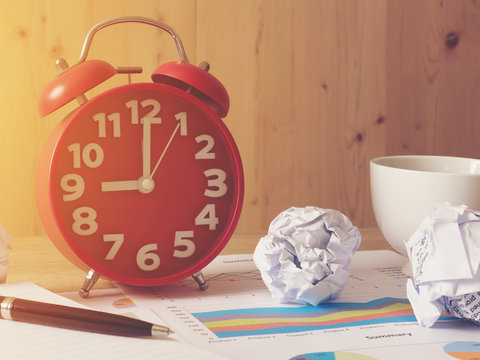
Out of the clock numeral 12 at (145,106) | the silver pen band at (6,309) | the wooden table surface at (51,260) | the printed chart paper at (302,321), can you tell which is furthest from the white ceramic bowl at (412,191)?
the silver pen band at (6,309)

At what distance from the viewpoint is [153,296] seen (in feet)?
2.48

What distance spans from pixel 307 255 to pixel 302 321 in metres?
0.08

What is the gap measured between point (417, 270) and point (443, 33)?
0.70 metres

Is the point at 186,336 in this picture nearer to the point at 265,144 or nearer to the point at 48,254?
the point at 48,254

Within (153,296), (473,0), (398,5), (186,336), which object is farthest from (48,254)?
(473,0)

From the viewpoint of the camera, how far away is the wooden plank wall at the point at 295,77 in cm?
106

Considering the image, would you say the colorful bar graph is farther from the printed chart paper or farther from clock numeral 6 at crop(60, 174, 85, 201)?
clock numeral 6 at crop(60, 174, 85, 201)

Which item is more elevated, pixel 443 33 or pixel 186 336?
pixel 443 33

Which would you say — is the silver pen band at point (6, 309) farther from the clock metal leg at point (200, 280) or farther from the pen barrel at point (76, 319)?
the clock metal leg at point (200, 280)

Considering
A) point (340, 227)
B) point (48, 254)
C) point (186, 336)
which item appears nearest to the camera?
point (186, 336)

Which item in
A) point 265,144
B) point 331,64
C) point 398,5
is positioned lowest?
point 265,144

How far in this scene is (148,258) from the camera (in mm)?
773

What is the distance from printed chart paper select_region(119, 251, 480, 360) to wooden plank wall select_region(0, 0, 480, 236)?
36cm

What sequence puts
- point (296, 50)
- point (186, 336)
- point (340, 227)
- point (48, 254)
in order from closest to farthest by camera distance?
point (186, 336)
point (340, 227)
point (48, 254)
point (296, 50)
